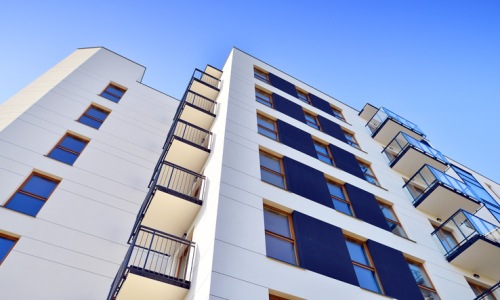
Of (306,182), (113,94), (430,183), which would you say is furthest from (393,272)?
(113,94)

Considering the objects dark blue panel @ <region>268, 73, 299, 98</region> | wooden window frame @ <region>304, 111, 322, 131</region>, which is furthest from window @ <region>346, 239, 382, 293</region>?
dark blue panel @ <region>268, 73, 299, 98</region>

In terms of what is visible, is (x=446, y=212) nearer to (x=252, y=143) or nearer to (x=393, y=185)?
(x=393, y=185)

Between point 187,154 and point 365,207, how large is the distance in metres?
6.85

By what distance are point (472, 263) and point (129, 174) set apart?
13.5 metres

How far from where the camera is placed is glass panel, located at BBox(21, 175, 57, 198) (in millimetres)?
10766

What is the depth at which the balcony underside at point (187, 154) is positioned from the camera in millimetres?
11680

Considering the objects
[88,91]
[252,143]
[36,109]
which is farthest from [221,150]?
[88,91]

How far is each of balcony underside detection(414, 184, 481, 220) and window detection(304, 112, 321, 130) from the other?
5698 mm

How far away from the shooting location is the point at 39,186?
11.0 metres

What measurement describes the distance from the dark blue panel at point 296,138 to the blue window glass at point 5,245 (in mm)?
9268

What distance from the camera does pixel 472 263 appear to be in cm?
1226

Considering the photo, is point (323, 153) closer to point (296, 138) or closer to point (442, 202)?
point (296, 138)

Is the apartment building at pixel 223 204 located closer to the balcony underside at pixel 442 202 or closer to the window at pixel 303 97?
the balcony underside at pixel 442 202

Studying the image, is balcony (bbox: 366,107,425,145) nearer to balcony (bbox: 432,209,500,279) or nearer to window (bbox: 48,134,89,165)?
balcony (bbox: 432,209,500,279)
